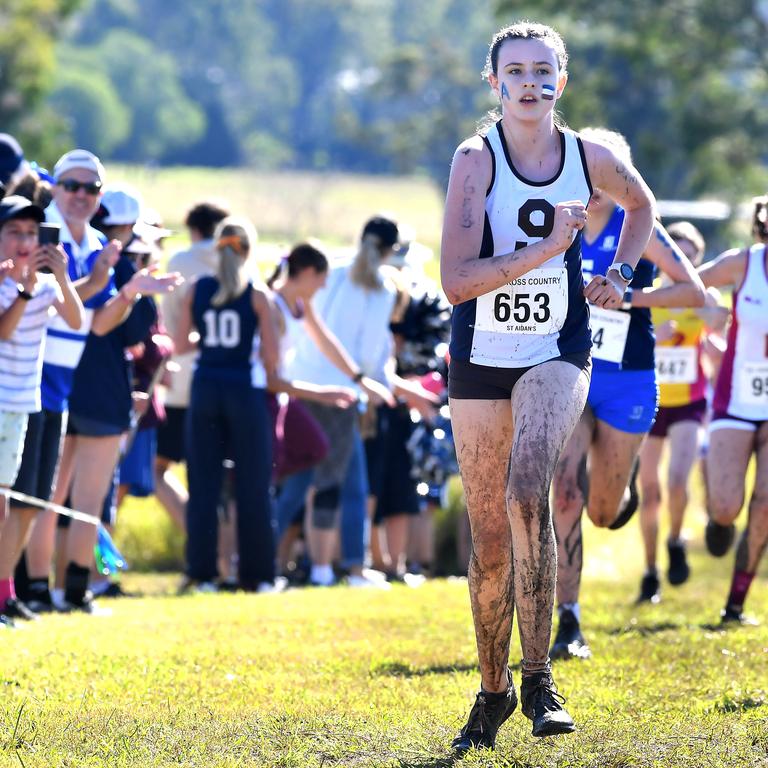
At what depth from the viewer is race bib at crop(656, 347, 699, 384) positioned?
10.7 meters

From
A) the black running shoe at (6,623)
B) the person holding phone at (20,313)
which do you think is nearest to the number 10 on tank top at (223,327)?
the person holding phone at (20,313)

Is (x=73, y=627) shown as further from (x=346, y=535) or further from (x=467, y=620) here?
(x=346, y=535)

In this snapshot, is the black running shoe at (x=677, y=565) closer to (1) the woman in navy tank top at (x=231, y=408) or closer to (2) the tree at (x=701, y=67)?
(1) the woman in navy tank top at (x=231, y=408)

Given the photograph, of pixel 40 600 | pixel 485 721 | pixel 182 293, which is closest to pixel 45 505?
pixel 40 600

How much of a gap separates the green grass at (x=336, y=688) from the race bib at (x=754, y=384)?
1.16 metres

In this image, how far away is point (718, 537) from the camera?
9305 millimetres

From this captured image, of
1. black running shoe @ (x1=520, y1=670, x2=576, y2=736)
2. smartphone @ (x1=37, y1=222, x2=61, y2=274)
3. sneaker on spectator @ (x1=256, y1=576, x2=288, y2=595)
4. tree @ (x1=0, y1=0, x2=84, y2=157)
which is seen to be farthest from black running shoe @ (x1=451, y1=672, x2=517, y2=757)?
tree @ (x1=0, y1=0, x2=84, y2=157)

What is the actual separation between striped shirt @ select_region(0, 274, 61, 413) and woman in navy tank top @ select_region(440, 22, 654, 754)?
2.78 metres

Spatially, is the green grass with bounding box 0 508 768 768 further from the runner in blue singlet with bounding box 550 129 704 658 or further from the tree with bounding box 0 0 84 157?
the tree with bounding box 0 0 84 157

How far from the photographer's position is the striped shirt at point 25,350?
771 centimetres

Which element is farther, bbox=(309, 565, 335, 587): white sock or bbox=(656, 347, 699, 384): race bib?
bbox=(309, 565, 335, 587): white sock

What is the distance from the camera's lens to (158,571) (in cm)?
Result: 1335

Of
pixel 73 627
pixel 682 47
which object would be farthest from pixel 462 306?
pixel 682 47

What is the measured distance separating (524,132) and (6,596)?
397cm
